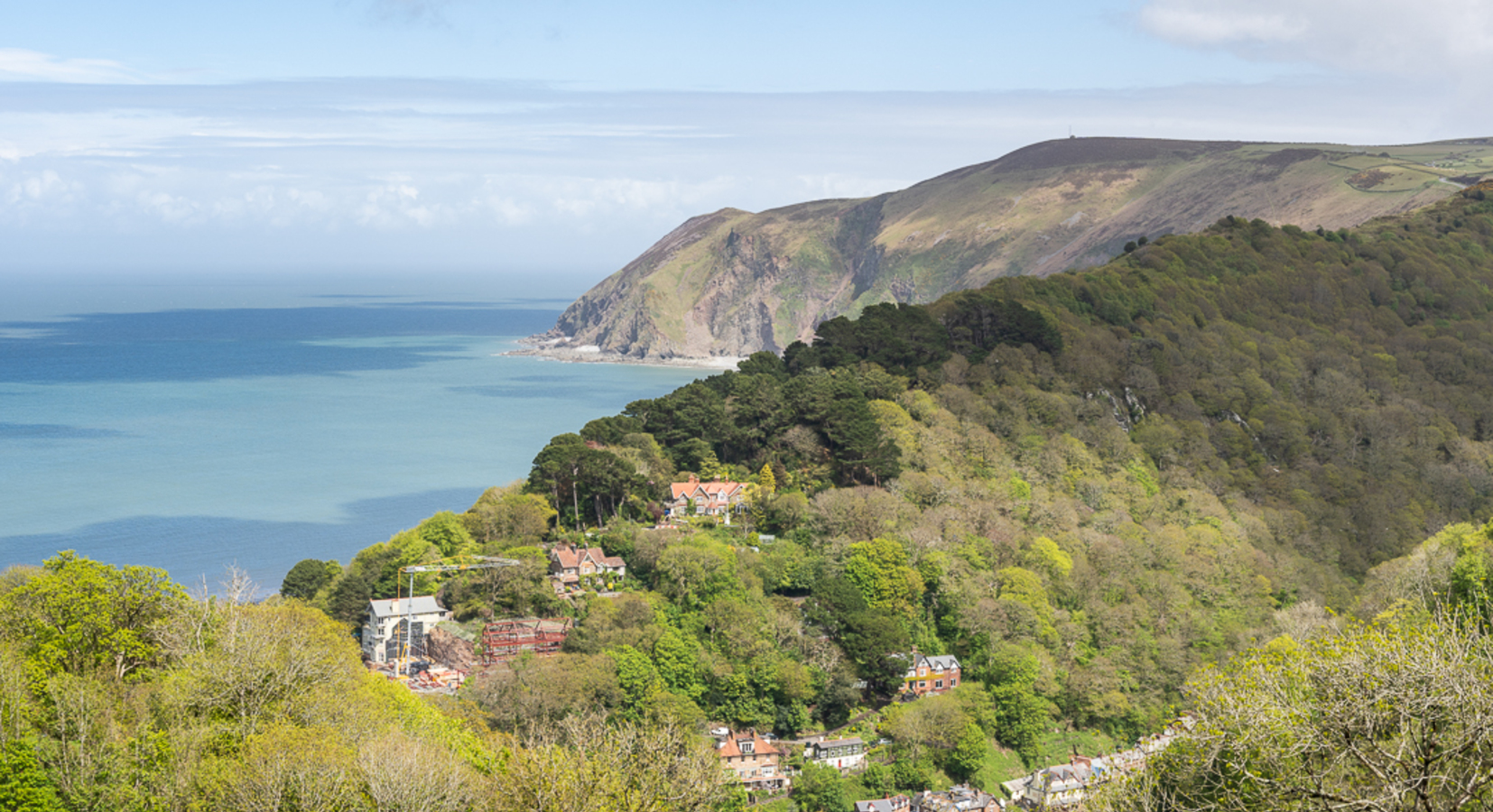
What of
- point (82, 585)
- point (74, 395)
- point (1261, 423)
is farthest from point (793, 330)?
point (82, 585)

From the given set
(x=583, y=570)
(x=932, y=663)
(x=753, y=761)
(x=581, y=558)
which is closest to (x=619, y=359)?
(x=581, y=558)

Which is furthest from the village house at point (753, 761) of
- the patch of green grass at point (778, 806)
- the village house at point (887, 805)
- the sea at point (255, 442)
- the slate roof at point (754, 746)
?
the sea at point (255, 442)

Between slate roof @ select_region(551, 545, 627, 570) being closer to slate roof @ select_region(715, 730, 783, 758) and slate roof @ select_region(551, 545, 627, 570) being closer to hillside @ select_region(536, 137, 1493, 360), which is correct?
slate roof @ select_region(715, 730, 783, 758)

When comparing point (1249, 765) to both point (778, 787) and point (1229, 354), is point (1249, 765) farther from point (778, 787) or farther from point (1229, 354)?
point (1229, 354)

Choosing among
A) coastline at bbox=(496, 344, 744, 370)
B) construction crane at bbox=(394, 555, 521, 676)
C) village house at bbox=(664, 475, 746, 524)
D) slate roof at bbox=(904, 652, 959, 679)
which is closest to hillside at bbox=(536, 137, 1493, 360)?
coastline at bbox=(496, 344, 744, 370)

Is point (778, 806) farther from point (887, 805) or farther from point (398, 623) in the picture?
point (398, 623)

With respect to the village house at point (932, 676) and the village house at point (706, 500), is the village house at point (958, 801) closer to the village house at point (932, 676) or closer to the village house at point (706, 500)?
the village house at point (932, 676)
